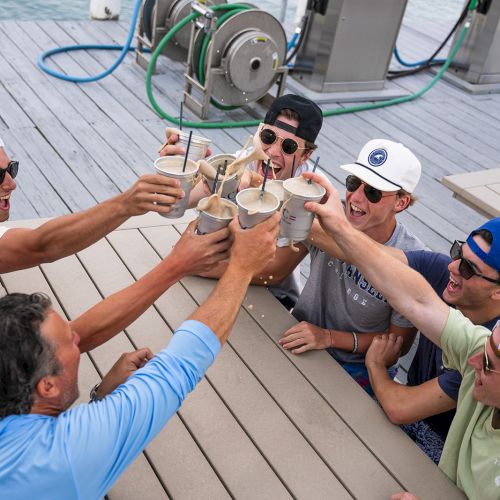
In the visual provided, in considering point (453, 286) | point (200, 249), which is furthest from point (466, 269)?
point (200, 249)

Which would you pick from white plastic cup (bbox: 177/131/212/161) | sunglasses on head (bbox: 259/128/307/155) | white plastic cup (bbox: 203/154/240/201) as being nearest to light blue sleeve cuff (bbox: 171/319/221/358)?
white plastic cup (bbox: 203/154/240/201)

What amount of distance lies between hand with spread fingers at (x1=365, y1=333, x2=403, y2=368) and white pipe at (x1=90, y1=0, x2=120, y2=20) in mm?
5886

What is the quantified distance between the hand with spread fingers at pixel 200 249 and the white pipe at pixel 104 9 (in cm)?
605

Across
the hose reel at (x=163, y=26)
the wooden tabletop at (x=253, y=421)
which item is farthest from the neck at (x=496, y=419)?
the hose reel at (x=163, y=26)

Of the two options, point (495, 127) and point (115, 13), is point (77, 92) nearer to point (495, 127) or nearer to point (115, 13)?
point (115, 13)

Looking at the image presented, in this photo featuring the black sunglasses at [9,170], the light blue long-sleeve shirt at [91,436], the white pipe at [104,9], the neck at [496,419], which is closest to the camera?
the light blue long-sleeve shirt at [91,436]

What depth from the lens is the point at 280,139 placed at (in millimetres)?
2693

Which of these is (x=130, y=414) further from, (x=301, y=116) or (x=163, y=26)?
(x=163, y=26)

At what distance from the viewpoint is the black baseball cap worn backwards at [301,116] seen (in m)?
2.69

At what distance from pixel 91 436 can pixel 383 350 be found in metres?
1.28

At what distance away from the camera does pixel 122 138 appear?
16.1ft

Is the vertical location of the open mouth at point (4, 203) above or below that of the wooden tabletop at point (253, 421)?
above

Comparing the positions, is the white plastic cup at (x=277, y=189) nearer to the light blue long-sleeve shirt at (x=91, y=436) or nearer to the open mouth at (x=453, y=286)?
the light blue long-sleeve shirt at (x=91, y=436)

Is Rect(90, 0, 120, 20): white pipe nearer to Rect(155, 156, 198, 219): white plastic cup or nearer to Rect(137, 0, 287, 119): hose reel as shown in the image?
Rect(137, 0, 287, 119): hose reel
